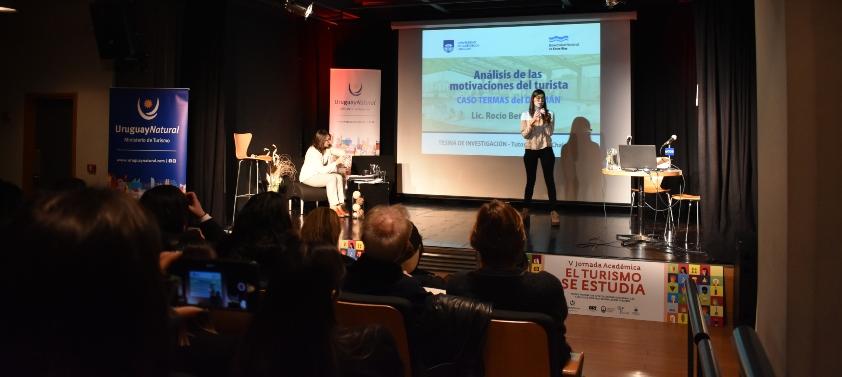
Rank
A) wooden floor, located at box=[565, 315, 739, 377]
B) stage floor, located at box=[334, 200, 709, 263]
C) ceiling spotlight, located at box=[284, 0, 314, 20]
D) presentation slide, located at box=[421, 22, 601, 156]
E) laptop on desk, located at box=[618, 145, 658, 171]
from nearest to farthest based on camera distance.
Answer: wooden floor, located at box=[565, 315, 739, 377] → stage floor, located at box=[334, 200, 709, 263] → laptop on desk, located at box=[618, 145, 658, 171] → ceiling spotlight, located at box=[284, 0, 314, 20] → presentation slide, located at box=[421, 22, 601, 156]

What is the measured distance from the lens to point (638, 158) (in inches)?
228

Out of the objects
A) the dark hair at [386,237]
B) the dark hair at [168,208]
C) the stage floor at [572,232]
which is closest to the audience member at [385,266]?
the dark hair at [386,237]

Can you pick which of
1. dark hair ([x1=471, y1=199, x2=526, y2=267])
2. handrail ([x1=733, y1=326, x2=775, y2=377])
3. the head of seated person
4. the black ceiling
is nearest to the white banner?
dark hair ([x1=471, y1=199, x2=526, y2=267])

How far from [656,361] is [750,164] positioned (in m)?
2.47

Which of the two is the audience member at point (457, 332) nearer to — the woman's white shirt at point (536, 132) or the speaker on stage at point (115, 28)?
the woman's white shirt at point (536, 132)

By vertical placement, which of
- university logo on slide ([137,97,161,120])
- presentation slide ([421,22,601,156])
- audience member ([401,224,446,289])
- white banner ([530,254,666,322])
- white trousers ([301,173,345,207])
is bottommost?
white banner ([530,254,666,322])

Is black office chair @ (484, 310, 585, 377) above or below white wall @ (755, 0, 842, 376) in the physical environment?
below

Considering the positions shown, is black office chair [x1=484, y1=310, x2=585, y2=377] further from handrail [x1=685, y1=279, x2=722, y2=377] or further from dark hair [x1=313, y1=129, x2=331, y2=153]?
dark hair [x1=313, y1=129, x2=331, y2=153]

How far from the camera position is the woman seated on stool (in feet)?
25.3

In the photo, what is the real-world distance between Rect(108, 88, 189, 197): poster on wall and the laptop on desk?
455 cm

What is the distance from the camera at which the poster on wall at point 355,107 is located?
30.9ft

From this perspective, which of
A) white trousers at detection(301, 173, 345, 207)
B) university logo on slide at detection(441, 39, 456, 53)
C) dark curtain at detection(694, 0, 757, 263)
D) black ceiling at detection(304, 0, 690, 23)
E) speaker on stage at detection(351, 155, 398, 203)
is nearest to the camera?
dark curtain at detection(694, 0, 757, 263)

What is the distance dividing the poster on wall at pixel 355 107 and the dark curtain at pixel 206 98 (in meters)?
2.04

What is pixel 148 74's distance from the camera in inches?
304
